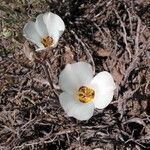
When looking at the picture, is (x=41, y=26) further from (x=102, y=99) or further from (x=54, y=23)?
(x=102, y=99)

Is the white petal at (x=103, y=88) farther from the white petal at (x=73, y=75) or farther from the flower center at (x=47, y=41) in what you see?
the flower center at (x=47, y=41)

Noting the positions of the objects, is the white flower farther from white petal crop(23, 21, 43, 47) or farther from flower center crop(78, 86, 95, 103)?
white petal crop(23, 21, 43, 47)

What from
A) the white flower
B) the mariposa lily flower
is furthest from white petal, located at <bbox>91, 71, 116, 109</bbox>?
the mariposa lily flower

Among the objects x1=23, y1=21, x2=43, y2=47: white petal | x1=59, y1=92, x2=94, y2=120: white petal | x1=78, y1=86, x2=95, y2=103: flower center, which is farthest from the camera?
x1=23, y1=21, x2=43, y2=47: white petal

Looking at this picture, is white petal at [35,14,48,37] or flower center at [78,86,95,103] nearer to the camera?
flower center at [78,86,95,103]

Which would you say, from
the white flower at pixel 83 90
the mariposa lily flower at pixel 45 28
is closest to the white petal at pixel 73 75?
the white flower at pixel 83 90
